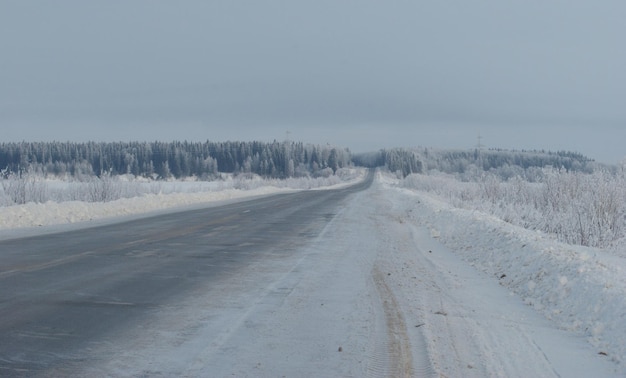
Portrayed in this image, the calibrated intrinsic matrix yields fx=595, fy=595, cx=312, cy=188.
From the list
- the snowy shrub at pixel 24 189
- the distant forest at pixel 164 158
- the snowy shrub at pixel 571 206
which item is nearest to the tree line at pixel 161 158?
the distant forest at pixel 164 158

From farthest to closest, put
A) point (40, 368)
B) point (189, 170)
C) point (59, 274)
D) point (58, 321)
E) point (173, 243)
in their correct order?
point (189, 170)
point (173, 243)
point (59, 274)
point (58, 321)
point (40, 368)

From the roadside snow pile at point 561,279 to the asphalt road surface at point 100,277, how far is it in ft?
14.5

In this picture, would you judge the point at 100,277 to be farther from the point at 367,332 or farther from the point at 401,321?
the point at 401,321

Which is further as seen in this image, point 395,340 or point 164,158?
point 164,158

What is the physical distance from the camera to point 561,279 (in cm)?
870

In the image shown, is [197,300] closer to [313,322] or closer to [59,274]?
[313,322]

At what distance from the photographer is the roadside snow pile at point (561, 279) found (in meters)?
6.81

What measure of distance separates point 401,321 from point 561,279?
2962 mm

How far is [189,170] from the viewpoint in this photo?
153000 millimetres

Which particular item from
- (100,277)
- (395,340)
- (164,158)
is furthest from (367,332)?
(164,158)

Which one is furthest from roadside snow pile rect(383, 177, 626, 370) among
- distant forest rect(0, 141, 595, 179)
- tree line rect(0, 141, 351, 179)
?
tree line rect(0, 141, 351, 179)

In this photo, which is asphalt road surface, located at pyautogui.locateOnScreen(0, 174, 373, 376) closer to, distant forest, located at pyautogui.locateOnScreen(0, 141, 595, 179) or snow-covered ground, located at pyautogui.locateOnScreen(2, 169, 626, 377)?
snow-covered ground, located at pyautogui.locateOnScreen(2, 169, 626, 377)

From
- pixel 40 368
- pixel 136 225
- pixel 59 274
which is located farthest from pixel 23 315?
pixel 136 225

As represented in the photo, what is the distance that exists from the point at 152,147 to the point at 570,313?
165994mm
